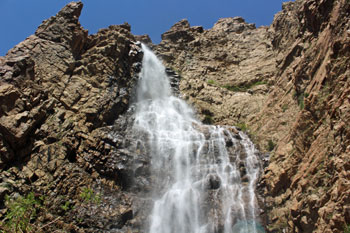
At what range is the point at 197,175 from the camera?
19.0m

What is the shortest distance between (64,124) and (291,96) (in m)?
15.0

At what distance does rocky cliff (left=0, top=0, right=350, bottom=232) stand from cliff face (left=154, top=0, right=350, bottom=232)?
0.07 meters

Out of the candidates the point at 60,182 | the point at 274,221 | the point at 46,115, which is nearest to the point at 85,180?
the point at 60,182

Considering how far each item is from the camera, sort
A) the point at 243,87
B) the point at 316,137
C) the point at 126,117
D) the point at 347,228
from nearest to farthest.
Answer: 1. the point at 347,228
2. the point at 316,137
3. the point at 126,117
4. the point at 243,87

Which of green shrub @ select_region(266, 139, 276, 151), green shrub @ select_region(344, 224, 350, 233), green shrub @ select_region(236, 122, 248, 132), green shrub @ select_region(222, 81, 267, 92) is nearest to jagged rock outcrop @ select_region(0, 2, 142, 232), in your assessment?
green shrub @ select_region(266, 139, 276, 151)

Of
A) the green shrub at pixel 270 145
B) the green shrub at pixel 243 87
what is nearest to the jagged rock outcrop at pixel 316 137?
the green shrub at pixel 270 145

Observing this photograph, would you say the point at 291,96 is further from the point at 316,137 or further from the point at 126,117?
the point at 126,117

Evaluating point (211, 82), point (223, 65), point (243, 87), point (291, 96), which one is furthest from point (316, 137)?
point (223, 65)

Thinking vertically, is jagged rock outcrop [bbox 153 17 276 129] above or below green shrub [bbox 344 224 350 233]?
above

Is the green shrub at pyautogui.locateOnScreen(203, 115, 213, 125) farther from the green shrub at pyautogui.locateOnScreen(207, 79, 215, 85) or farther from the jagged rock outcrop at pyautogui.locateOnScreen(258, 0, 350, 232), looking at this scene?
the jagged rock outcrop at pyautogui.locateOnScreen(258, 0, 350, 232)

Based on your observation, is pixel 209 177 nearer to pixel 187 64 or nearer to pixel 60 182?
pixel 60 182

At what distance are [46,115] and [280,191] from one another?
1478 centimetres

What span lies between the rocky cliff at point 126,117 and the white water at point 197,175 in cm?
115

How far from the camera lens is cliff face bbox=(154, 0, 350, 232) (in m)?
10.6
